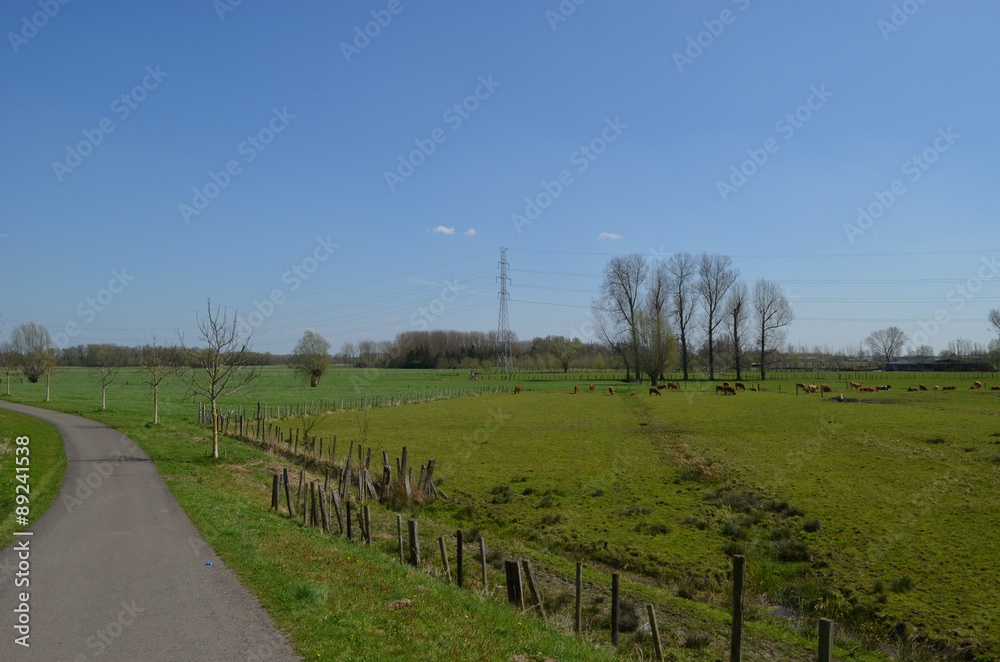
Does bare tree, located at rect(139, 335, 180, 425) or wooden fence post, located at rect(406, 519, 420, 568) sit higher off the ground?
bare tree, located at rect(139, 335, 180, 425)

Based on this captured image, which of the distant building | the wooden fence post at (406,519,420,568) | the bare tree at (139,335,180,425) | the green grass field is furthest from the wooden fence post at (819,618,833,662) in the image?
the distant building

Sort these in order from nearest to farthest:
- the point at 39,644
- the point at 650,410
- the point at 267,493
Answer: the point at 39,644, the point at 267,493, the point at 650,410

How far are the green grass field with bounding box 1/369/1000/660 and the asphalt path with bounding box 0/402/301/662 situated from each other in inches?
18.2

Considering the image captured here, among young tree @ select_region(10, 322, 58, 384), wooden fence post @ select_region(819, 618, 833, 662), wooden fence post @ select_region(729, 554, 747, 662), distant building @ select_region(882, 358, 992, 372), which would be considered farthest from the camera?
distant building @ select_region(882, 358, 992, 372)

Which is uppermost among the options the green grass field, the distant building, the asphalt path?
the distant building

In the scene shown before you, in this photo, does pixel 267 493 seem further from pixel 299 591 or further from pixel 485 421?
pixel 485 421

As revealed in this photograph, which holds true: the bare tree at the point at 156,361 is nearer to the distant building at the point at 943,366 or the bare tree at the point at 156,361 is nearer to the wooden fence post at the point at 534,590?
the wooden fence post at the point at 534,590

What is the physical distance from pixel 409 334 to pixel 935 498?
544 feet

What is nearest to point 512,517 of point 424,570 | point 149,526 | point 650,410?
point 424,570

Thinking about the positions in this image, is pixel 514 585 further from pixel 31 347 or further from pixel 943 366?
pixel 943 366

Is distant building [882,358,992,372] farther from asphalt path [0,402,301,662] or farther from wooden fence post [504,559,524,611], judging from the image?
asphalt path [0,402,301,662]

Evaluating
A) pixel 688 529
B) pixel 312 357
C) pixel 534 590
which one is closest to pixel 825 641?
pixel 534 590

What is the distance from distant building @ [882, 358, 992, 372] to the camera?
12078cm

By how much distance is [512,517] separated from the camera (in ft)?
59.0
